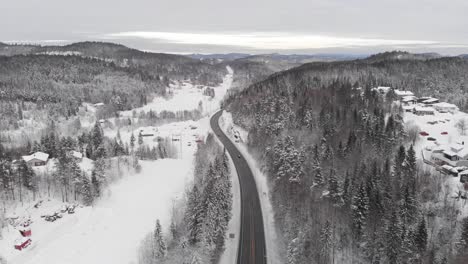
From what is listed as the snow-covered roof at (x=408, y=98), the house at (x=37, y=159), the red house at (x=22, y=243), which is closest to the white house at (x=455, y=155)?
the snow-covered roof at (x=408, y=98)

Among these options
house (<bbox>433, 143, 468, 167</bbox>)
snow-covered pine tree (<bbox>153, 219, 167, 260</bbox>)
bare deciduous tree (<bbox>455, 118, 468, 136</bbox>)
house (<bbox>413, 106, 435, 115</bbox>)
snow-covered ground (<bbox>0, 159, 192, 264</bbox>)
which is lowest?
snow-covered ground (<bbox>0, 159, 192, 264</bbox>)

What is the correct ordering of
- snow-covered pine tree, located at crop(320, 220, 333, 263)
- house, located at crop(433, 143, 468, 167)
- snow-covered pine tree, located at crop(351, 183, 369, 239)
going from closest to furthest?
snow-covered pine tree, located at crop(320, 220, 333, 263) → snow-covered pine tree, located at crop(351, 183, 369, 239) → house, located at crop(433, 143, 468, 167)

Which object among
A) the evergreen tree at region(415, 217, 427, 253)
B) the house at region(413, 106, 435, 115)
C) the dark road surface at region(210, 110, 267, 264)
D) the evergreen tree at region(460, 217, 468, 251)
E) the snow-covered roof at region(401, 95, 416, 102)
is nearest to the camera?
the evergreen tree at region(460, 217, 468, 251)

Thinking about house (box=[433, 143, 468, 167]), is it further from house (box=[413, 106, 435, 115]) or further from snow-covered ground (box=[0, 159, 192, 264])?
snow-covered ground (box=[0, 159, 192, 264])

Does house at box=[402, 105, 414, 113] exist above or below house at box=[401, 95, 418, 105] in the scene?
below

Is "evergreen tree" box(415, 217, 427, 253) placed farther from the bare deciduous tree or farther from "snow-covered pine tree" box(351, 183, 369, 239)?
the bare deciduous tree

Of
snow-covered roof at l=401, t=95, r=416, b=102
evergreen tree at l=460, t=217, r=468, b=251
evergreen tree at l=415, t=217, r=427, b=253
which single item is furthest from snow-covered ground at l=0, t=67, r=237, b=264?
snow-covered roof at l=401, t=95, r=416, b=102

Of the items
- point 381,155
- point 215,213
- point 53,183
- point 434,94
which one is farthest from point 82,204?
point 434,94

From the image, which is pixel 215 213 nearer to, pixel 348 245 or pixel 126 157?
pixel 348 245

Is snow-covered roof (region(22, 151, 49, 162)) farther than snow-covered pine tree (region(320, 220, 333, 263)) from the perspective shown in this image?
Yes
